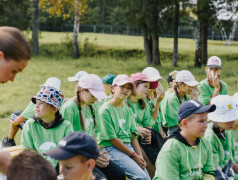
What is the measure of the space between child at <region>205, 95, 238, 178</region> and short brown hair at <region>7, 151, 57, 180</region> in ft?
8.45

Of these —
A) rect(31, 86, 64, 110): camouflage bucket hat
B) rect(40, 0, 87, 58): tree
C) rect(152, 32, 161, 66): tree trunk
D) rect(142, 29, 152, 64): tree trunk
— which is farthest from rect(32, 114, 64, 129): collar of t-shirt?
rect(40, 0, 87, 58): tree

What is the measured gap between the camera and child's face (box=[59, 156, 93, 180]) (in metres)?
2.96

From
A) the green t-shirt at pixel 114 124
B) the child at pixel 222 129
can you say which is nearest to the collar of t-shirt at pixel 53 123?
the green t-shirt at pixel 114 124

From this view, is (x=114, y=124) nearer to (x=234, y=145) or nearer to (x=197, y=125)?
(x=197, y=125)

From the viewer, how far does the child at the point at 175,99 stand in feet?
20.4

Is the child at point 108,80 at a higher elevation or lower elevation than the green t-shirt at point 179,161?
higher

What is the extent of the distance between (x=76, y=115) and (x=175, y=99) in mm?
Answer: 2059

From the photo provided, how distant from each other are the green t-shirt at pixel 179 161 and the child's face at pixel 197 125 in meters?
0.17

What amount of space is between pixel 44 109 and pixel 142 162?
1.74 metres

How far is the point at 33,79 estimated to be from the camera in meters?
15.2

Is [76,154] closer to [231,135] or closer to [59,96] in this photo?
[59,96]

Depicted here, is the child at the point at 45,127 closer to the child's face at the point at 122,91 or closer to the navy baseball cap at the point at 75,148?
the child's face at the point at 122,91

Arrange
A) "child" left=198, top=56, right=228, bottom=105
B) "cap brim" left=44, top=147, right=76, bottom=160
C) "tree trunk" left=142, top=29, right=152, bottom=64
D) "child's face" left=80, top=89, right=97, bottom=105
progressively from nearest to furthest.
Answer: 1. "cap brim" left=44, top=147, right=76, bottom=160
2. "child's face" left=80, top=89, right=97, bottom=105
3. "child" left=198, top=56, right=228, bottom=105
4. "tree trunk" left=142, top=29, right=152, bottom=64

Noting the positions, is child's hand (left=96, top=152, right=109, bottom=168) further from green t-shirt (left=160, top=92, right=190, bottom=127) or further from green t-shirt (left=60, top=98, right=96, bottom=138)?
green t-shirt (left=160, top=92, right=190, bottom=127)
